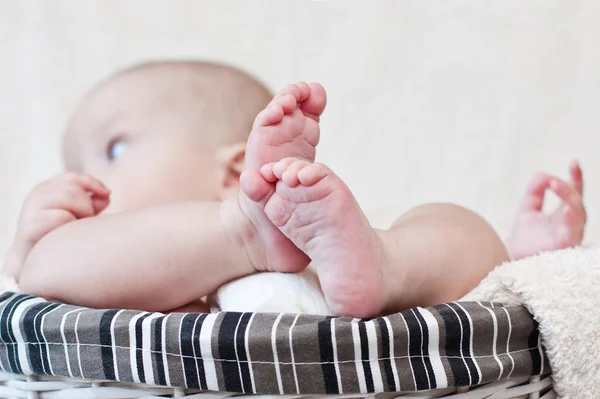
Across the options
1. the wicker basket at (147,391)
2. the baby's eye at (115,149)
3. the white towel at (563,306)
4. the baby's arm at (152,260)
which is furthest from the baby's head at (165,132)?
the white towel at (563,306)

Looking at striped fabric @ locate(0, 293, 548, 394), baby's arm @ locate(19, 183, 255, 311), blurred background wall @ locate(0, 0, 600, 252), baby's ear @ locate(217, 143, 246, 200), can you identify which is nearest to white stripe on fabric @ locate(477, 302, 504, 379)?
striped fabric @ locate(0, 293, 548, 394)

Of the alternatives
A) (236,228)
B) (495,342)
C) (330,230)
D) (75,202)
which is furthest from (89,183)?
(495,342)

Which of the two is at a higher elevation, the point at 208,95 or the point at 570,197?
the point at 208,95

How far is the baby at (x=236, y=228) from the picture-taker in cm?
61

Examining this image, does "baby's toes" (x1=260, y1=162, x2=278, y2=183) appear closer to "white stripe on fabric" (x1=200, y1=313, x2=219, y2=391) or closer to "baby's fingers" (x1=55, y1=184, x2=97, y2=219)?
"white stripe on fabric" (x1=200, y1=313, x2=219, y2=391)

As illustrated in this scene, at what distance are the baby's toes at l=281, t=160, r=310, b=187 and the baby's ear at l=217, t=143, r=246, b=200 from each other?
394 millimetres

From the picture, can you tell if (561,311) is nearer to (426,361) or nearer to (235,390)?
(426,361)

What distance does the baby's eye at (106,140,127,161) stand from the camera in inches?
38.5

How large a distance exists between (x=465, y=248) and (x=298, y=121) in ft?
0.76

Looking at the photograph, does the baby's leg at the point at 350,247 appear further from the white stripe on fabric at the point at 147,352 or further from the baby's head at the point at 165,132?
the baby's head at the point at 165,132

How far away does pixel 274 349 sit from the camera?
55cm

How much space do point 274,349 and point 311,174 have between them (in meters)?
0.14

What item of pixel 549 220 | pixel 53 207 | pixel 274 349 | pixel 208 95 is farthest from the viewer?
pixel 208 95

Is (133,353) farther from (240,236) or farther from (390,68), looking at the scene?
(390,68)
